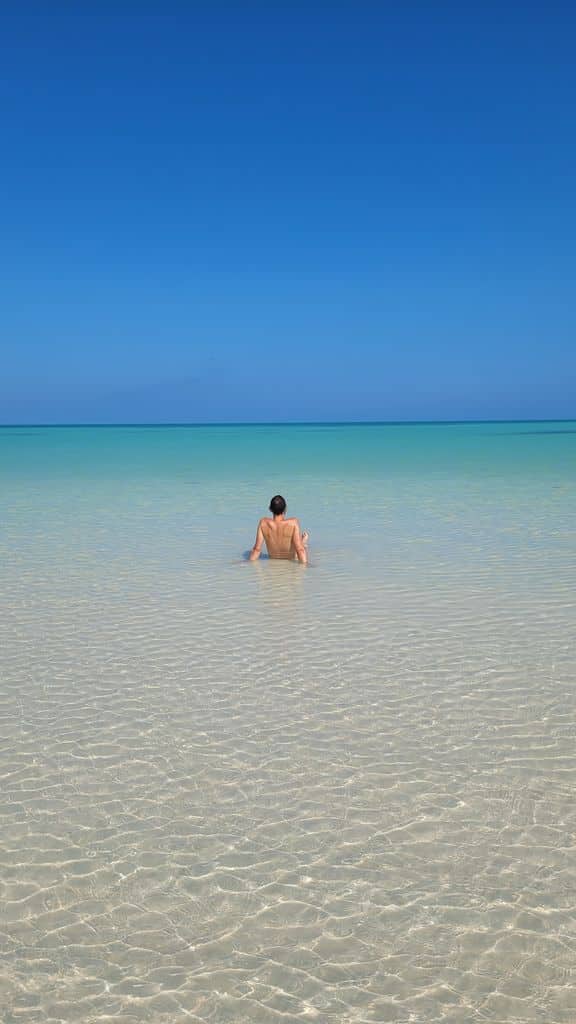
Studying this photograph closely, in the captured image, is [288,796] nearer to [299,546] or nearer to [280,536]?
[299,546]

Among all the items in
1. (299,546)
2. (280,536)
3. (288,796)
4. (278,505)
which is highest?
(278,505)

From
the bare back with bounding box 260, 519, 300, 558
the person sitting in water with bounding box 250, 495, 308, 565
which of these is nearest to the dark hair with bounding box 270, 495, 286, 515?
the person sitting in water with bounding box 250, 495, 308, 565

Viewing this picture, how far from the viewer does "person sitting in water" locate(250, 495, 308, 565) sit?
33.5 ft

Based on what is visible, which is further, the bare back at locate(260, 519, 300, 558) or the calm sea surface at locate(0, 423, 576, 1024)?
the bare back at locate(260, 519, 300, 558)

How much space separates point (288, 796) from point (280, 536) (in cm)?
636

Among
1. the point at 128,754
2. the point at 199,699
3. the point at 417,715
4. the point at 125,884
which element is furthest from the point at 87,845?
the point at 417,715

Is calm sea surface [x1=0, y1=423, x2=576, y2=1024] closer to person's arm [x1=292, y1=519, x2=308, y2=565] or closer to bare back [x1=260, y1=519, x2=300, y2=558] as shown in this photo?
person's arm [x1=292, y1=519, x2=308, y2=565]

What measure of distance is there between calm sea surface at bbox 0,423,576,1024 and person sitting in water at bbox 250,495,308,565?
0.82m

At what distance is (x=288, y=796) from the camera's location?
13.4 feet

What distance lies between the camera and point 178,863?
3.50 meters

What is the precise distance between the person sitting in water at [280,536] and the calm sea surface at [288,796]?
82 centimetres

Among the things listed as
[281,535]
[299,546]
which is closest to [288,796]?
[299,546]

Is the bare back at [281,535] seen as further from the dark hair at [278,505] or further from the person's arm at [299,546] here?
the dark hair at [278,505]

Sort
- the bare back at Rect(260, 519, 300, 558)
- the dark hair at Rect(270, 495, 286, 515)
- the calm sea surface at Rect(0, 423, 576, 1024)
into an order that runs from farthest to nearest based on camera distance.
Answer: the bare back at Rect(260, 519, 300, 558)
the dark hair at Rect(270, 495, 286, 515)
the calm sea surface at Rect(0, 423, 576, 1024)
